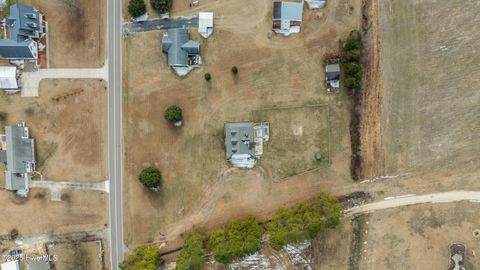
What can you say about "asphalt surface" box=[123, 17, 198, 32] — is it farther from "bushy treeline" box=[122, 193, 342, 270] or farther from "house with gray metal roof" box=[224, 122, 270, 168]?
"bushy treeline" box=[122, 193, 342, 270]

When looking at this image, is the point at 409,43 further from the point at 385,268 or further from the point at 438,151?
the point at 385,268

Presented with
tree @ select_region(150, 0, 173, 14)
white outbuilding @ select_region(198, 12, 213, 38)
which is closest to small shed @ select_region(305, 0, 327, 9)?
white outbuilding @ select_region(198, 12, 213, 38)

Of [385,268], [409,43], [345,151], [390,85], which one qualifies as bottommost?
[385,268]

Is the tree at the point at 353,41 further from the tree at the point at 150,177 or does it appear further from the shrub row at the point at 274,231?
the tree at the point at 150,177

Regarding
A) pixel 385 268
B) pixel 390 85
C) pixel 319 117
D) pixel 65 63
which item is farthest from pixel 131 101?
pixel 385 268

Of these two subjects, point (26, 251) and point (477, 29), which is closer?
point (477, 29)

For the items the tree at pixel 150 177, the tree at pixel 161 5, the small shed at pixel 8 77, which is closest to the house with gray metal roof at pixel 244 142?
the tree at pixel 150 177
